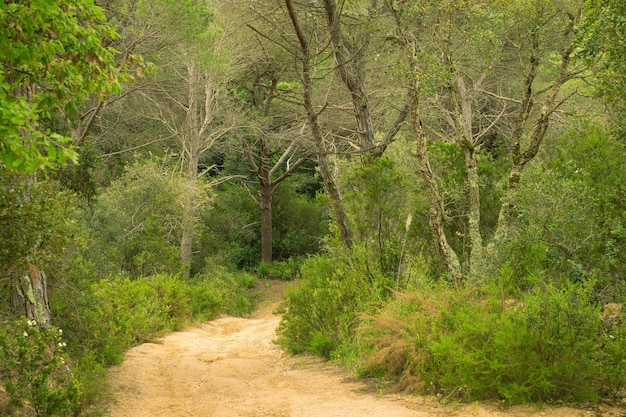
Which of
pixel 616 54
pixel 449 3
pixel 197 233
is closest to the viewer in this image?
pixel 616 54

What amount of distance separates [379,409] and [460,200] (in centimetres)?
594

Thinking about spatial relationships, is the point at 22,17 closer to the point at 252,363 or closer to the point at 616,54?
the point at 616,54

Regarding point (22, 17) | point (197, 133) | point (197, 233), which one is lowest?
point (197, 233)

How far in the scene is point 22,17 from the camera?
15.1ft

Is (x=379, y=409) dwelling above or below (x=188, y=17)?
below

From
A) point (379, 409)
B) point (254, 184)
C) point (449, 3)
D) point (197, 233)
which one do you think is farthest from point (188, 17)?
point (254, 184)

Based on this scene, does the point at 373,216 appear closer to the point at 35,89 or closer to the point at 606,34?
the point at 606,34

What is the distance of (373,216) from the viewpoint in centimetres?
1091

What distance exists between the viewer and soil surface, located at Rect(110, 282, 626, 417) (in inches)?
257

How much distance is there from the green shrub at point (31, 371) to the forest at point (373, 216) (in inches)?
1.0

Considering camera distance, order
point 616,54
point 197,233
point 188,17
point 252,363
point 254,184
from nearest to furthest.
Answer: point 616,54, point 252,363, point 188,17, point 197,233, point 254,184

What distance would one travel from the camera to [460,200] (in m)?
11.8

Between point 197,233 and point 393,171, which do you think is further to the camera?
point 197,233

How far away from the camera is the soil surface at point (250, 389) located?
21.5ft
